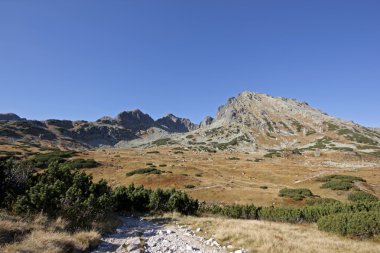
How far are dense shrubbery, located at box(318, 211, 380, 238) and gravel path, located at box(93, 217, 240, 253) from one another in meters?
8.79

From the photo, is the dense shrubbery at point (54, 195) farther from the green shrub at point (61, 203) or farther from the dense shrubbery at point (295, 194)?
the dense shrubbery at point (295, 194)

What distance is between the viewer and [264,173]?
67875 mm

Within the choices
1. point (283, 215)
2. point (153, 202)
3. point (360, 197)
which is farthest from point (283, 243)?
point (360, 197)

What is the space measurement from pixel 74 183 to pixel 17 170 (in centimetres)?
393

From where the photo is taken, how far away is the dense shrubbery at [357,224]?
17.2 metres

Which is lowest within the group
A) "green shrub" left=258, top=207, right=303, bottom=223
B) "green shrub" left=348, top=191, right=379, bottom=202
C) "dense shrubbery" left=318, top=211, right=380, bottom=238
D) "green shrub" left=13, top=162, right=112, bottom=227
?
"green shrub" left=258, top=207, right=303, bottom=223

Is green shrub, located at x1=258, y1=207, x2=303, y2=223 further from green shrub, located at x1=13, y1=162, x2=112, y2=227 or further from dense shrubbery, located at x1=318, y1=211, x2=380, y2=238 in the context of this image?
green shrub, located at x1=13, y1=162, x2=112, y2=227

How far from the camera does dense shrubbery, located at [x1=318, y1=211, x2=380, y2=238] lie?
56.3ft

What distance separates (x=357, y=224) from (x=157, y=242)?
473 inches

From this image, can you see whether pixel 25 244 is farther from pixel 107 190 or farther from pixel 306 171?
pixel 306 171

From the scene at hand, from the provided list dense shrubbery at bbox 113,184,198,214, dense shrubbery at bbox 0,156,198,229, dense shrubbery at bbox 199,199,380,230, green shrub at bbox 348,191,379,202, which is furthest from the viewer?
green shrub at bbox 348,191,379,202

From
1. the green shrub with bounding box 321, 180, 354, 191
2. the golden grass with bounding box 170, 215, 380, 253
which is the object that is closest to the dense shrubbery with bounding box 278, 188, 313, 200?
the green shrub with bounding box 321, 180, 354, 191

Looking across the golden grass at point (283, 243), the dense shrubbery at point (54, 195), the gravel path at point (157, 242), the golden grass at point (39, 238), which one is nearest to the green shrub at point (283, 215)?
the golden grass at point (283, 243)

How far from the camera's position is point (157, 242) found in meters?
14.8
